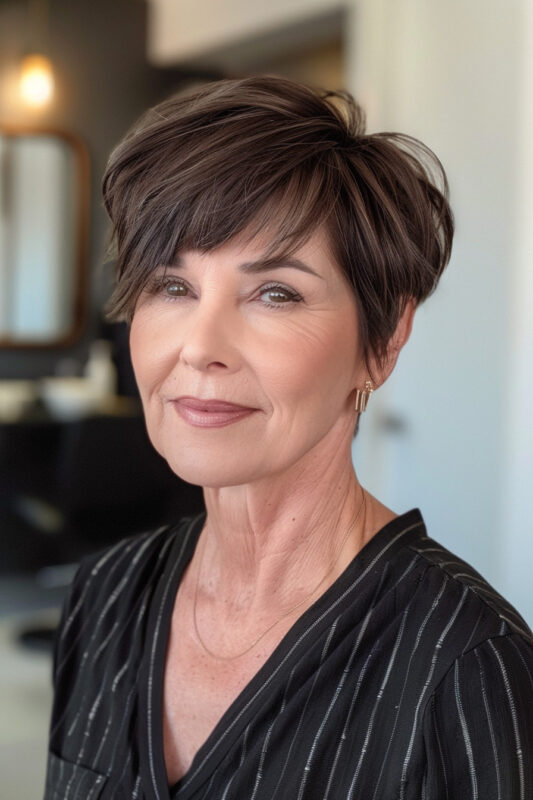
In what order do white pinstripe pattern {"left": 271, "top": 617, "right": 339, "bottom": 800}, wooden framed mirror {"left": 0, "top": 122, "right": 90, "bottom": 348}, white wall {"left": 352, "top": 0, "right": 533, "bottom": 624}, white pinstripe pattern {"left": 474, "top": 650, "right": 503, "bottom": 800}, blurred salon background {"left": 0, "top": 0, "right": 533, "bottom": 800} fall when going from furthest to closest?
wooden framed mirror {"left": 0, "top": 122, "right": 90, "bottom": 348}
blurred salon background {"left": 0, "top": 0, "right": 533, "bottom": 800}
white wall {"left": 352, "top": 0, "right": 533, "bottom": 624}
white pinstripe pattern {"left": 271, "top": 617, "right": 339, "bottom": 800}
white pinstripe pattern {"left": 474, "top": 650, "right": 503, "bottom": 800}

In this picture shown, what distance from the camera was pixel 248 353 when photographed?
99 cm

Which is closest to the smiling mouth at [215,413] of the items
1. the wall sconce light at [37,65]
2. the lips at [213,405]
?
the lips at [213,405]

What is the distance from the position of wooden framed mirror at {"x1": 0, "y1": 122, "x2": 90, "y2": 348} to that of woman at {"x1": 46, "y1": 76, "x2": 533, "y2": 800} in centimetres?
280

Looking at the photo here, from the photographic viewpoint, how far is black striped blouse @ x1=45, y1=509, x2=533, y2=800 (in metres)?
0.90

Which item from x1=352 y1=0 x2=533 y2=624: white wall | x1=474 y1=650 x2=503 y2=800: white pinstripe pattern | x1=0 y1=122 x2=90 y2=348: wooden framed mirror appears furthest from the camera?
x1=0 y1=122 x2=90 y2=348: wooden framed mirror

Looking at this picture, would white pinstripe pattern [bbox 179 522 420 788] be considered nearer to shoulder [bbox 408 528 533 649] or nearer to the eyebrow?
shoulder [bbox 408 528 533 649]

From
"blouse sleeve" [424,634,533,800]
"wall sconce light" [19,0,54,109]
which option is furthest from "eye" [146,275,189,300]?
"wall sconce light" [19,0,54,109]

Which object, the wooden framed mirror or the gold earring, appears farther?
the wooden framed mirror

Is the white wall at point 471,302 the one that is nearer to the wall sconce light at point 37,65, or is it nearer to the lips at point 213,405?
the lips at point 213,405

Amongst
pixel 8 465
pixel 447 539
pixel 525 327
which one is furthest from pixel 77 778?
pixel 8 465

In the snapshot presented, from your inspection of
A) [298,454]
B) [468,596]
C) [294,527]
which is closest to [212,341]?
[298,454]

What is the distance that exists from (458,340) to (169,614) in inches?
57.6

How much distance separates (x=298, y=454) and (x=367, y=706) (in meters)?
0.27

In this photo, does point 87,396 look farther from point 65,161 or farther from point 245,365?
point 245,365
